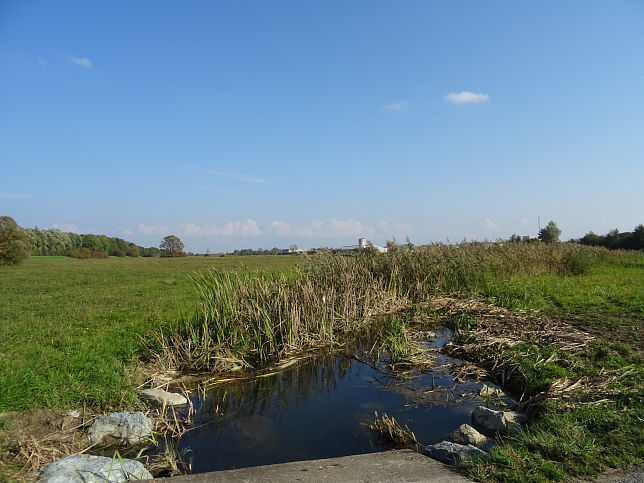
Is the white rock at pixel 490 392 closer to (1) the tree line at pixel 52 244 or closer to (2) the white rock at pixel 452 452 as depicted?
(2) the white rock at pixel 452 452

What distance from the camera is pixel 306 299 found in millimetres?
9047

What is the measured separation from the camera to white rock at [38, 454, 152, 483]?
11.8 ft

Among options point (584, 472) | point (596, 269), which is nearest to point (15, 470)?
point (584, 472)

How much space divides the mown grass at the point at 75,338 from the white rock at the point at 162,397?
31 centimetres

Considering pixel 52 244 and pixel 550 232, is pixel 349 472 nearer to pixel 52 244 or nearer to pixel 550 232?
pixel 550 232

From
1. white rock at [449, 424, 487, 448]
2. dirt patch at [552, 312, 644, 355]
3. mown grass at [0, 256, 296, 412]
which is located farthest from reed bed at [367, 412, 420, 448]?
dirt patch at [552, 312, 644, 355]

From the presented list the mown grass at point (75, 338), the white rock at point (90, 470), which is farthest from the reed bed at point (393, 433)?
the mown grass at point (75, 338)

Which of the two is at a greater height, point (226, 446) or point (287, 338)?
point (287, 338)

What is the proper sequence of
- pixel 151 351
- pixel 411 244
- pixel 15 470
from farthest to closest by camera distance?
pixel 411 244
pixel 151 351
pixel 15 470

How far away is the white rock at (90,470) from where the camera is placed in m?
3.61

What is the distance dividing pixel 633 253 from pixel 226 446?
30257 mm

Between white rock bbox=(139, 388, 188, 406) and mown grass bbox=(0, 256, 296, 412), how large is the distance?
312 mm

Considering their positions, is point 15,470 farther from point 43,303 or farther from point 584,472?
point 43,303

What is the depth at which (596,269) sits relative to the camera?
66.7 ft
